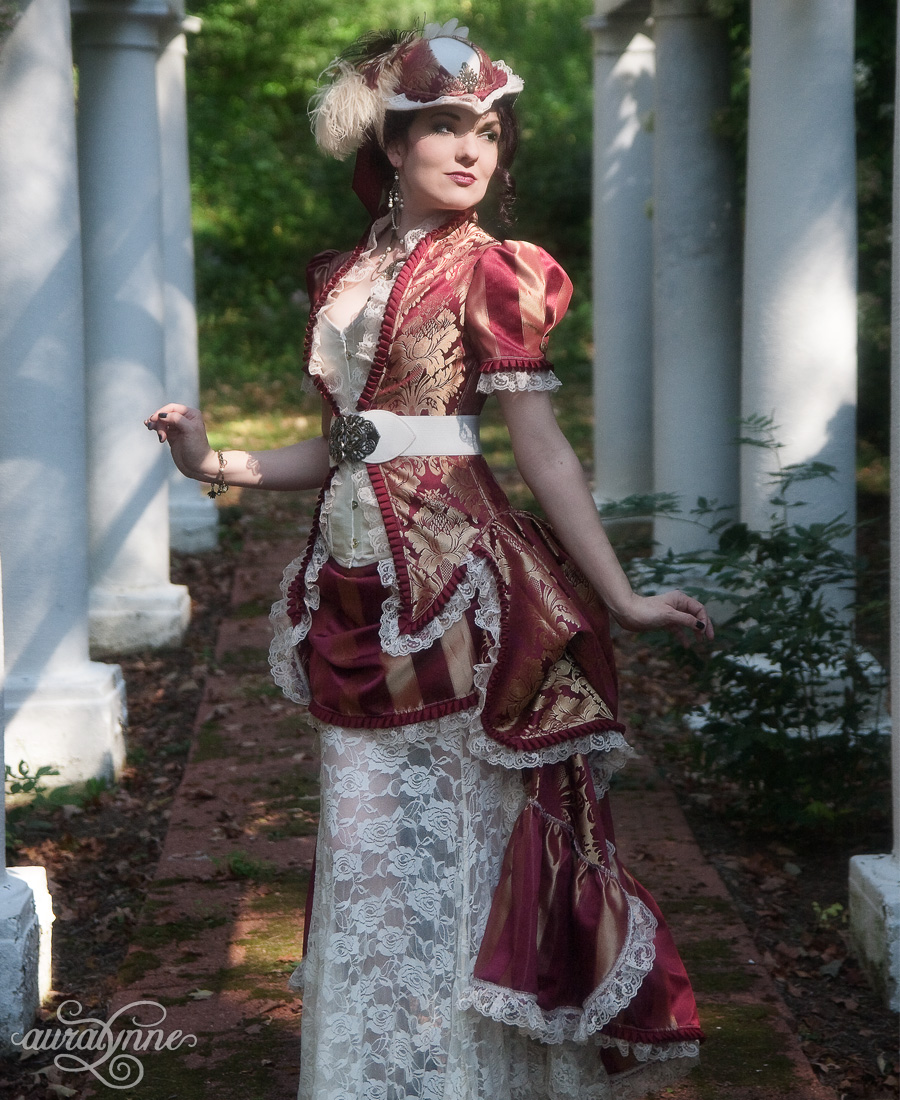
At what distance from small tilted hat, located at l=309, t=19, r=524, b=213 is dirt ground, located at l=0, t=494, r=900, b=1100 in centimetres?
208

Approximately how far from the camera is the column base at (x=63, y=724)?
487cm

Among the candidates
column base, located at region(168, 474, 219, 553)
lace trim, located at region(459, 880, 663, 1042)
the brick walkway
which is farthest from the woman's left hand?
column base, located at region(168, 474, 219, 553)

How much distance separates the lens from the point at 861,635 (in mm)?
4641

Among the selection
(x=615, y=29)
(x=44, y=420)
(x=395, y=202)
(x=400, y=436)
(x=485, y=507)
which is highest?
(x=615, y=29)

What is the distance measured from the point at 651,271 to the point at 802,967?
579 centimetres

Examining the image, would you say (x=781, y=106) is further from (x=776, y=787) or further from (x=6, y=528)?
(x=6, y=528)

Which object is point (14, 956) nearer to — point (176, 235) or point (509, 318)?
point (509, 318)

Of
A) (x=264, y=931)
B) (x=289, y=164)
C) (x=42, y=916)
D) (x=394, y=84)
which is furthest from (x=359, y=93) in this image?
(x=289, y=164)

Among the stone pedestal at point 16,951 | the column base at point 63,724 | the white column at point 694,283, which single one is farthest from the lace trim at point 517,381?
the white column at point 694,283

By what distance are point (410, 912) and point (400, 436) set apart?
0.81 metres

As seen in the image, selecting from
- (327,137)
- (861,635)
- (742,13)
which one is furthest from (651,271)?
(327,137)

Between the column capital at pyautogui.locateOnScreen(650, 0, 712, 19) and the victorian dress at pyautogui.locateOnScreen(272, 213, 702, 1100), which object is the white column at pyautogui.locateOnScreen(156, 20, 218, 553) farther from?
the victorian dress at pyautogui.locateOnScreen(272, 213, 702, 1100)

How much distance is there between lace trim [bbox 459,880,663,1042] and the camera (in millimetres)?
2248

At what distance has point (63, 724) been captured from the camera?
4.90m
